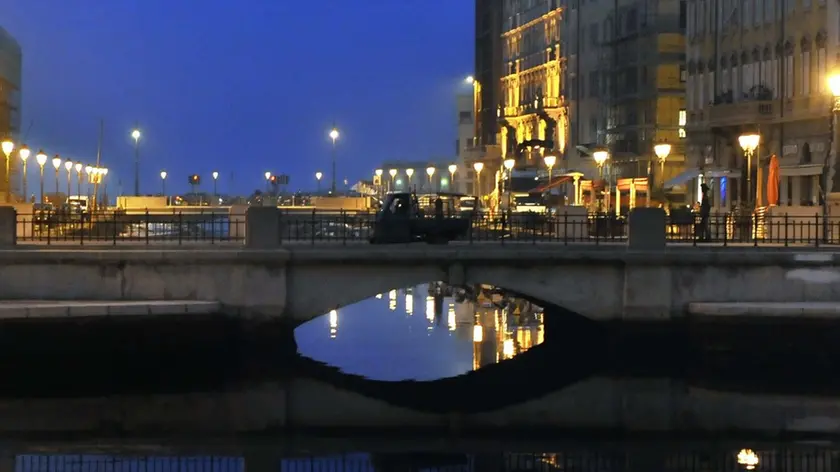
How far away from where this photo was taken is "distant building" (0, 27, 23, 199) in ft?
495

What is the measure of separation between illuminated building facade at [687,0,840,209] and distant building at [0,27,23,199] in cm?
7586

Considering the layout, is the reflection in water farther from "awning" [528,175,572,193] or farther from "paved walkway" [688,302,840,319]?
"awning" [528,175,572,193]

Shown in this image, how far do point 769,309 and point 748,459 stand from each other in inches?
405

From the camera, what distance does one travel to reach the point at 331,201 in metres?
130

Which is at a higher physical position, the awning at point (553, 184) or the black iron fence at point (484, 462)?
the awning at point (553, 184)

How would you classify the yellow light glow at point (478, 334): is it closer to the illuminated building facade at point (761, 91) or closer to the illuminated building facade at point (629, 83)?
the illuminated building facade at point (761, 91)

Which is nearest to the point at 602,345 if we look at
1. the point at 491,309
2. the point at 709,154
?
the point at 491,309

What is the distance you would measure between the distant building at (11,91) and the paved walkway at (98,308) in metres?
103

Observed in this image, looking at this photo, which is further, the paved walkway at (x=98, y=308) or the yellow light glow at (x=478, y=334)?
the yellow light glow at (x=478, y=334)

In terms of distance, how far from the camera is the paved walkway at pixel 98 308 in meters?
41.2

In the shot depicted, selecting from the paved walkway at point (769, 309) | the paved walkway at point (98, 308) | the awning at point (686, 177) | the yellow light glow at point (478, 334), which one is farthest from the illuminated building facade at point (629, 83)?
the paved walkway at point (98, 308)

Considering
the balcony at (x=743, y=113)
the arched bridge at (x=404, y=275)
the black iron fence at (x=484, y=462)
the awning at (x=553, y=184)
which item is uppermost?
the balcony at (x=743, y=113)

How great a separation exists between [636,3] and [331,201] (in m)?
31.0

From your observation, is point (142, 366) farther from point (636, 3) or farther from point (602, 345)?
point (636, 3)
